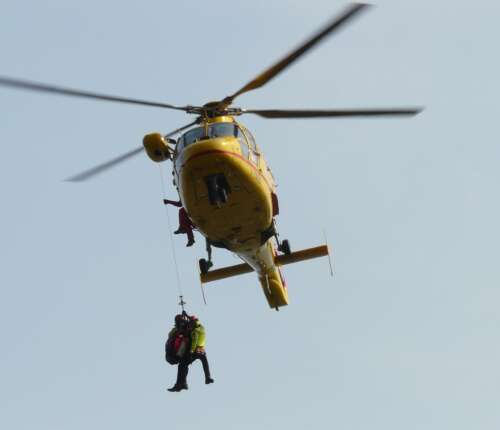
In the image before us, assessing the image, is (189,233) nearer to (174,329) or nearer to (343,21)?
(174,329)

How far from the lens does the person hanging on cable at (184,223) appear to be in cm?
2039

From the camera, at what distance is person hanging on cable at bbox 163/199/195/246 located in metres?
20.4

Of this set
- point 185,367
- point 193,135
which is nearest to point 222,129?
point 193,135

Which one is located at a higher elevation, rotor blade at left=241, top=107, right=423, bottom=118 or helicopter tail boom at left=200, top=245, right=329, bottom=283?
rotor blade at left=241, top=107, right=423, bottom=118

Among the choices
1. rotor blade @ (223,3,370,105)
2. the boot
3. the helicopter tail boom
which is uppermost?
rotor blade @ (223,3,370,105)

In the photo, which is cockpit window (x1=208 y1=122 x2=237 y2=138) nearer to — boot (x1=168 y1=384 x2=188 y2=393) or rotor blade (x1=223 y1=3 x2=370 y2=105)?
rotor blade (x1=223 y1=3 x2=370 y2=105)

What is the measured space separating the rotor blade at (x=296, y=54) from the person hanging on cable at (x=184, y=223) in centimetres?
236

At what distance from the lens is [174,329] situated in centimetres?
2070

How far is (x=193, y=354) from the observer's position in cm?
2061

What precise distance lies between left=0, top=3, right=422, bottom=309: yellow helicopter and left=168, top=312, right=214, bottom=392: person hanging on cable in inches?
70.3

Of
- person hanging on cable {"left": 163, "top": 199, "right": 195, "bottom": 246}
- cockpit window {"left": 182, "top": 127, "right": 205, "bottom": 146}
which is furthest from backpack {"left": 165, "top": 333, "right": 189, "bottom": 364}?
cockpit window {"left": 182, "top": 127, "right": 205, "bottom": 146}

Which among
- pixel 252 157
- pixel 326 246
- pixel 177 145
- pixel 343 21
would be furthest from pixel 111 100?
pixel 326 246

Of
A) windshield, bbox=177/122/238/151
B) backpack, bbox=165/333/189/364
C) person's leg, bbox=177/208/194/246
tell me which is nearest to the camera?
windshield, bbox=177/122/238/151

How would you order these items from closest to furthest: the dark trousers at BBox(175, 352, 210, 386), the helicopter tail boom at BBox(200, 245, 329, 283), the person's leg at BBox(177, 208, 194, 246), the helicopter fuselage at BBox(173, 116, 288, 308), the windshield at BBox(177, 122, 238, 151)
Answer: the helicopter fuselage at BBox(173, 116, 288, 308) < the windshield at BBox(177, 122, 238, 151) < the person's leg at BBox(177, 208, 194, 246) < the dark trousers at BBox(175, 352, 210, 386) < the helicopter tail boom at BBox(200, 245, 329, 283)
